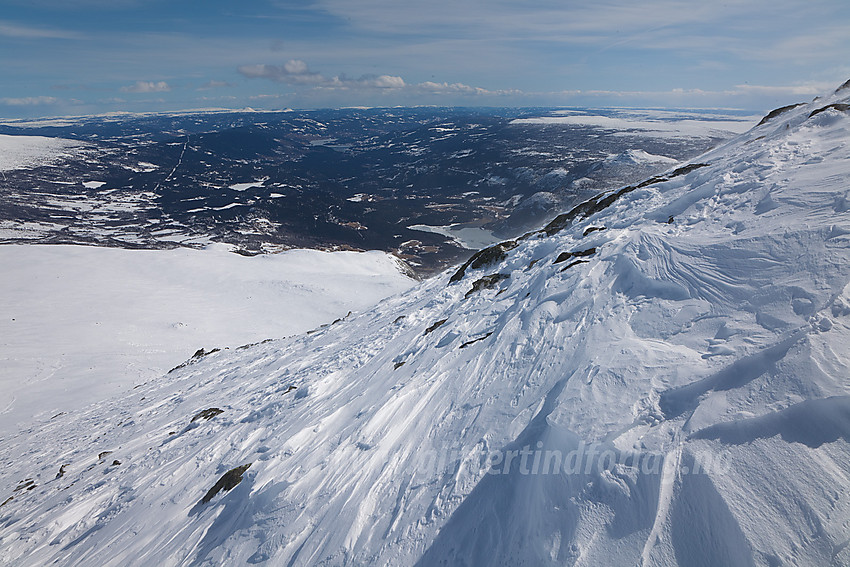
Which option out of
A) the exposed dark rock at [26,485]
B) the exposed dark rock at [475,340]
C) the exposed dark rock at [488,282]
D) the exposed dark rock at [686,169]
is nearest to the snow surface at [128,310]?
the exposed dark rock at [26,485]

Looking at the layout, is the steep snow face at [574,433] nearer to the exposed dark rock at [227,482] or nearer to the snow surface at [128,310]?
the exposed dark rock at [227,482]

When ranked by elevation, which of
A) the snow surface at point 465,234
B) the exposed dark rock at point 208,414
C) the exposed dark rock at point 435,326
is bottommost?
the snow surface at point 465,234

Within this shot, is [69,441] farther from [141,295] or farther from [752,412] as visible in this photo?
[141,295]

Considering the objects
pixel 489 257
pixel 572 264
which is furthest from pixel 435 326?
pixel 489 257

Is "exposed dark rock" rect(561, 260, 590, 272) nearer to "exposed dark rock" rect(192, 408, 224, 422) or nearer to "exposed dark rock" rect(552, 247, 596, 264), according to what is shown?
"exposed dark rock" rect(552, 247, 596, 264)

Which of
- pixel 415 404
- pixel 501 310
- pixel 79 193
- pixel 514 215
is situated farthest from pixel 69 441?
pixel 79 193

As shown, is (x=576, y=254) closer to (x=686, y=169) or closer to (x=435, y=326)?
(x=435, y=326)
